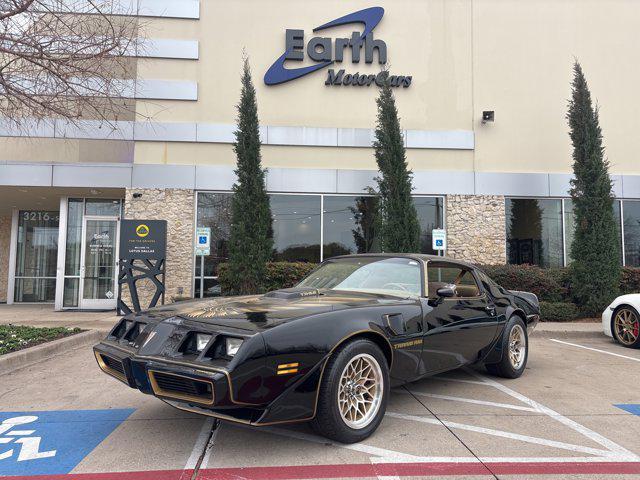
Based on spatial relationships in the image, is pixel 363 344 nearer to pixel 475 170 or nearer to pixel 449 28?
pixel 475 170

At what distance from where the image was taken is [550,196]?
12.6 m

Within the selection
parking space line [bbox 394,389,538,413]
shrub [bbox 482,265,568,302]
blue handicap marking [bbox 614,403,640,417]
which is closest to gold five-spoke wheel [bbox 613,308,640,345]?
shrub [bbox 482,265,568,302]

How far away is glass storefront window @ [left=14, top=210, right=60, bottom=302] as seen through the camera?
14.2 metres

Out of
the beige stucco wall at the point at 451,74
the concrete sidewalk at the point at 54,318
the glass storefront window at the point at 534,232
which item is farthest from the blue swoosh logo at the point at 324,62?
the concrete sidewalk at the point at 54,318

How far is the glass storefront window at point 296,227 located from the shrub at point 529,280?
15.1 feet

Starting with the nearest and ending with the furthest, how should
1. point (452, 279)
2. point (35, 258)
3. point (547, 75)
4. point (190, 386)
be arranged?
point (190, 386) → point (452, 279) → point (547, 75) → point (35, 258)

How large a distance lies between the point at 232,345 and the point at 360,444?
1237mm

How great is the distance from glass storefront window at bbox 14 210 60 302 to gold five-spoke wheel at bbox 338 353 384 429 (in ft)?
46.3

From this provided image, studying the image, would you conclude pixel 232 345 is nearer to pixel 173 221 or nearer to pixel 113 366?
pixel 113 366

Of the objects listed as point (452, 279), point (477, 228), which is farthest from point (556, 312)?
point (452, 279)

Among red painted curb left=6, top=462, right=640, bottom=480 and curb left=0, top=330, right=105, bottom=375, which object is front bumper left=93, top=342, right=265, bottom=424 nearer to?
red painted curb left=6, top=462, right=640, bottom=480

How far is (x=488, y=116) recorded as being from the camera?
1240 centimetres

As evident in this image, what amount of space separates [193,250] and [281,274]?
256 centimetres

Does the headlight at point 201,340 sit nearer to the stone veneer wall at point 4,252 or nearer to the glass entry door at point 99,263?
the glass entry door at point 99,263
